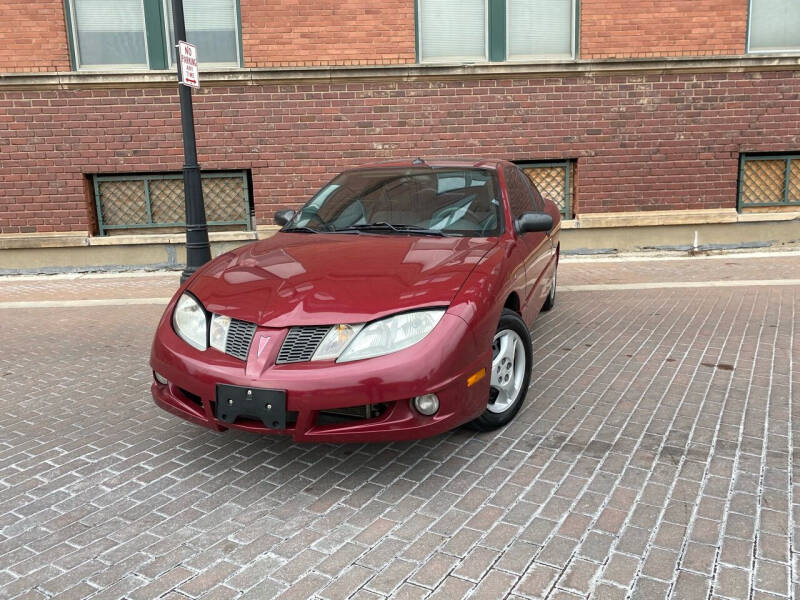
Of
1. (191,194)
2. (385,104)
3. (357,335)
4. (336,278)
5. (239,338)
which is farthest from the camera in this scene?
(385,104)

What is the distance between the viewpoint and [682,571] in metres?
2.50

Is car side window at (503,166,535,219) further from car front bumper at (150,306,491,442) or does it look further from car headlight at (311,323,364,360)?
car headlight at (311,323,364,360)

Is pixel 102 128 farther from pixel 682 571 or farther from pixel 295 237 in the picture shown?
pixel 682 571

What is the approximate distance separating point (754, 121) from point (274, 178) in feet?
24.7

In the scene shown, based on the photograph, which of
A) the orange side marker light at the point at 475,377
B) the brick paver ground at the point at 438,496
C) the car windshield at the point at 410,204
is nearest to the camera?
the brick paver ground at the point at 438,496

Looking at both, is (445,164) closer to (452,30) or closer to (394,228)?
(394,228)

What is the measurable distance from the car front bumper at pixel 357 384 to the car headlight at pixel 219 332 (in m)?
0.05

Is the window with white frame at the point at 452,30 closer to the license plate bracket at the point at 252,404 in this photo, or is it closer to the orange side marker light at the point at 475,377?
the orange side marker light at the point at 475,377

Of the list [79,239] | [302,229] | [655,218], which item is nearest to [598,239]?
[655,218]

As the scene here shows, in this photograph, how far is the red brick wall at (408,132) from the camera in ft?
32.1

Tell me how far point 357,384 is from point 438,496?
2.24 ft

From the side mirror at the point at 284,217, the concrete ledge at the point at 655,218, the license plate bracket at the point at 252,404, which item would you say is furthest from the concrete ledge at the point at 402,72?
the license plate bracket at the point at 252,404

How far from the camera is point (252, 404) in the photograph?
9.95 ft

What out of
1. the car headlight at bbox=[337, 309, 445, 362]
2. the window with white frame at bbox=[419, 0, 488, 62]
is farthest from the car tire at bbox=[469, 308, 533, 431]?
the window with white frame at bbox=[419, 0, 488, 62]
